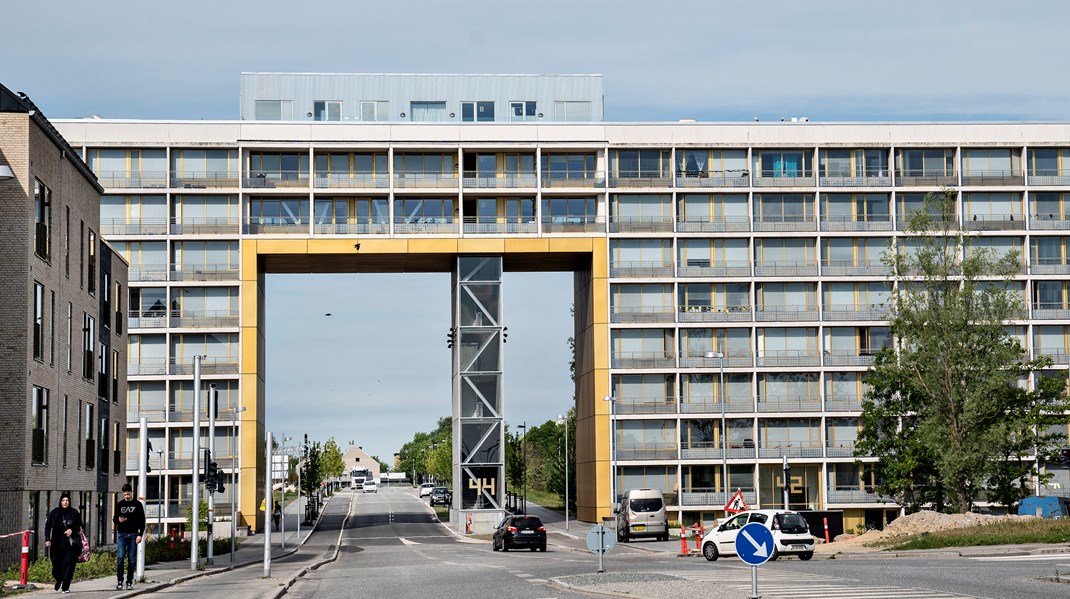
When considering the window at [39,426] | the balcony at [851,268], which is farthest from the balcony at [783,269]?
the window at [39,426]

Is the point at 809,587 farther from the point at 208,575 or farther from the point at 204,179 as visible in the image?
the point at 204,179

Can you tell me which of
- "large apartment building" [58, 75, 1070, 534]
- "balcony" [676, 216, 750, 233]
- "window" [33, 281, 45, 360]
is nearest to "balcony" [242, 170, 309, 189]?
"large apartment building" [58, 75, 1070, 534]

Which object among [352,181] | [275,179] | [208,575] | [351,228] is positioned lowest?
[208,575]

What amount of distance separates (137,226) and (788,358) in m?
41.1

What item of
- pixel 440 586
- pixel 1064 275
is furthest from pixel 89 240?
pixel 1064 275

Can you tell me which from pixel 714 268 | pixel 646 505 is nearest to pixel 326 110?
pixel 714 268

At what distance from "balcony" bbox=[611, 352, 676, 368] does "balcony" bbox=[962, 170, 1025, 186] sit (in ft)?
72.1

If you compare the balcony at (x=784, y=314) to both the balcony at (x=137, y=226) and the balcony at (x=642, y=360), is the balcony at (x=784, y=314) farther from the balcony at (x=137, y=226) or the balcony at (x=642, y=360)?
the balcony at (x=137, y=226)

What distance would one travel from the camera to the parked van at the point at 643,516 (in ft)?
200

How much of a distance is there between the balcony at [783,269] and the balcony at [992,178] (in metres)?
11.3

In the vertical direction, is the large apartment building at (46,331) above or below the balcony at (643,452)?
above

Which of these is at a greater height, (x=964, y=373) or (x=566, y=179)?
(x=566, y=179)

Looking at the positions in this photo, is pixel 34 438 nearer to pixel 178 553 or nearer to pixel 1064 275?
pixel 178 553

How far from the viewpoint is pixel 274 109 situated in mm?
82750
